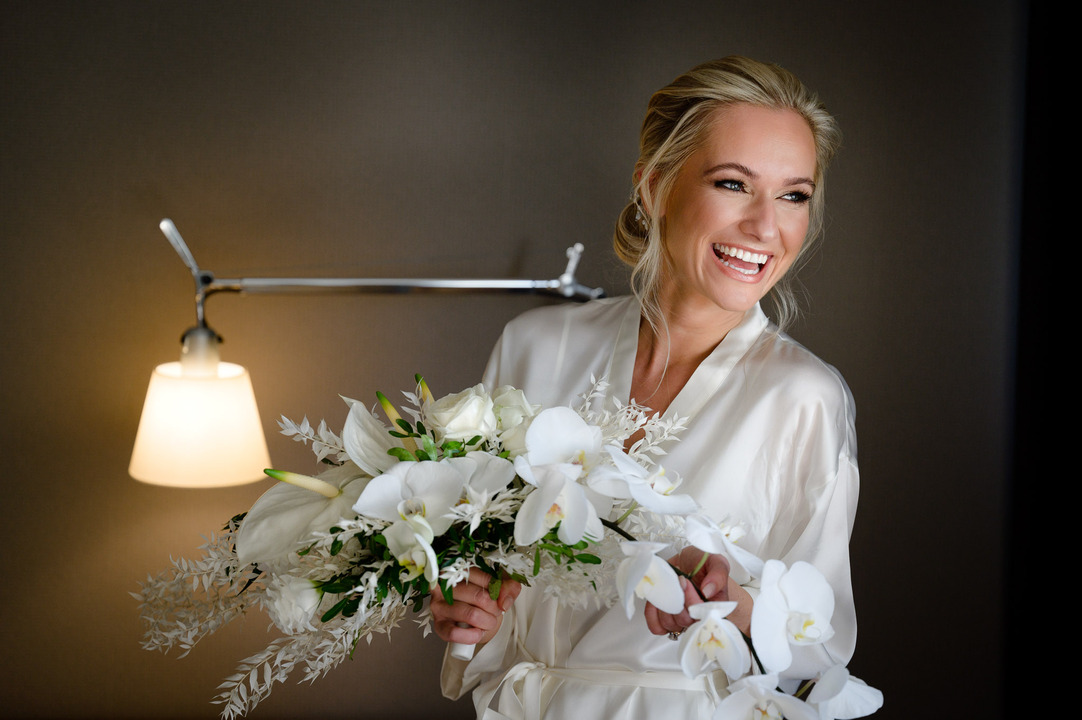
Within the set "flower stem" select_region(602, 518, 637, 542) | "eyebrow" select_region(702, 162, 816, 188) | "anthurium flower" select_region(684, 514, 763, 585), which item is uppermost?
"eyebrow" select_region(702, 162, 816, 188)

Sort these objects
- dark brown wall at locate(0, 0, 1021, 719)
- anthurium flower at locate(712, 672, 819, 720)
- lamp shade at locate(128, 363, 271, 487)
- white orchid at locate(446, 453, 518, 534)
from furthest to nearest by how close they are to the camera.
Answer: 1. dark brown wall at locate(0, 0, 1021, 719)
2. lamp shade at locate(128, 363, 271, 487)
3. white orchid at locate(446, 453, 518, 534)
4. anthurium flower at locate(712, 672, 819, 720)

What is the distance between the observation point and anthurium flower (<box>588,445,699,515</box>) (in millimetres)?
752

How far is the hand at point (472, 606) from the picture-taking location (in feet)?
3.07

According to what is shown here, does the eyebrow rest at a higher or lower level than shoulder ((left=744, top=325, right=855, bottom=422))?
higher

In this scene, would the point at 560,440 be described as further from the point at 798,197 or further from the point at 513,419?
the point at 798,197

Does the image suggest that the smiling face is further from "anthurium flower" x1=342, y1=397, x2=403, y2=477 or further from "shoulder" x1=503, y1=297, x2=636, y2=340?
"anthurium flower" x1=342, y1=397, x2=403, y2=477

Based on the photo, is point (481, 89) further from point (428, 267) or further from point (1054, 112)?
point (1054, 112)

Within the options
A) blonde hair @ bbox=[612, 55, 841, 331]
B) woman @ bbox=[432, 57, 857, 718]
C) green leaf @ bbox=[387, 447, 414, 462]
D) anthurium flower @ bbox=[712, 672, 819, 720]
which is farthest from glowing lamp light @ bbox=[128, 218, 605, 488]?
anthurium flower @ bbox=[712, 672, 819, 720]

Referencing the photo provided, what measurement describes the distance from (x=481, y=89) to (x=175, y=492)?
1.25m

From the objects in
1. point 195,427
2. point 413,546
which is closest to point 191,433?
point 195,427

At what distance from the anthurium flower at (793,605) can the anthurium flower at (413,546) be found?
0.30 metres

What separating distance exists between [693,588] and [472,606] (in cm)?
29

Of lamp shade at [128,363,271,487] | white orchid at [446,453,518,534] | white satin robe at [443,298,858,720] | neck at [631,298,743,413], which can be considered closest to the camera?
white orchid at [446,453,518,534]

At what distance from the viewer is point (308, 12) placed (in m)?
1.97
